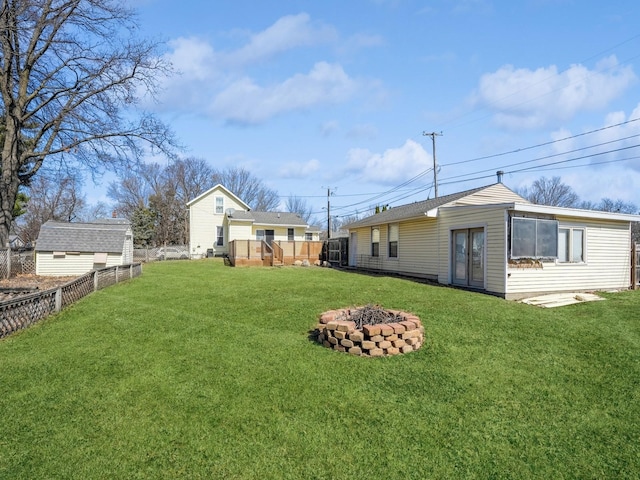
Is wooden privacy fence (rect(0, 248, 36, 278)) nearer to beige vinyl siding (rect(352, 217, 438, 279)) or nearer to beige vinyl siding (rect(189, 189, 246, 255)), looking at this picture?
beige vinyl siding (rect(189, 189, 246, 255))

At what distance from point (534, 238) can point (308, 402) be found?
29.4 feet

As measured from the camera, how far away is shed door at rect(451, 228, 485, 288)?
11195 millimetres

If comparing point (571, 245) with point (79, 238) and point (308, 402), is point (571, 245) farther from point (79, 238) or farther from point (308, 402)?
point (79, 238)

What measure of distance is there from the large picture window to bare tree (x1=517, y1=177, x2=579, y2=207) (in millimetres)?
44546

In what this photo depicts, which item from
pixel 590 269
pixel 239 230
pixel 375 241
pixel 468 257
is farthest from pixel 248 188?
pixel 590 269

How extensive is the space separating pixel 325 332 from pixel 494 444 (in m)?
2.87

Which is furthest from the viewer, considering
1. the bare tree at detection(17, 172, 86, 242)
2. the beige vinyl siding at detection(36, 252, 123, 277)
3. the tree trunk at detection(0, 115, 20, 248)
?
the bare tree at detection(17, 172, 86, 242)

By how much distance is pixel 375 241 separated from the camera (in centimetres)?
1820

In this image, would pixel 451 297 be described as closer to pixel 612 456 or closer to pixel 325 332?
pixel 325 332

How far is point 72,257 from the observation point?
15.9m

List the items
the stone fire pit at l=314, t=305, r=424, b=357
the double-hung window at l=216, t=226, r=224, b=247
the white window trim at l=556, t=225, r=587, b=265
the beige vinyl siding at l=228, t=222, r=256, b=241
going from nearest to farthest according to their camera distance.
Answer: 1. the stone fire pit at l=314, t=305, r=424, b=357
2. the white window trim at l=556, t=225, r=587, b=265
3. the beige vinyl siding at l=228, t=222, r=256, b=241
4. the double-hung window at l=216, t=226, r=224, b=247

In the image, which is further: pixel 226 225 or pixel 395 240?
pixel 226 225

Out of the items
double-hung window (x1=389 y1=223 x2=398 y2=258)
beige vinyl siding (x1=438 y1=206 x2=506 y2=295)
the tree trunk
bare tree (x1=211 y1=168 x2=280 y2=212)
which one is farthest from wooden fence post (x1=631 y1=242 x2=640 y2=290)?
bare tree (x1=211 y1=168 x2=280 y2=212)

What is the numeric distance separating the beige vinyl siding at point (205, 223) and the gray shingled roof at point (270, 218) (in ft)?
6.67
